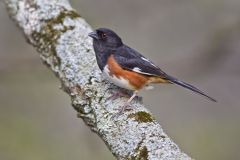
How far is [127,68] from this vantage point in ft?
13.3

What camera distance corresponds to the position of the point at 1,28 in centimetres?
610

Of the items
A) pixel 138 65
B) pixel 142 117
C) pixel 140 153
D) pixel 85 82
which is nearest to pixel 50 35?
pixel 85 82

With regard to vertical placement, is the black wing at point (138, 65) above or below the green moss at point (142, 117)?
above

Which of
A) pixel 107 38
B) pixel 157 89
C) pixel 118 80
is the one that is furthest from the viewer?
pixel 157 89

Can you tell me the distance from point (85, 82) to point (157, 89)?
7.35ft

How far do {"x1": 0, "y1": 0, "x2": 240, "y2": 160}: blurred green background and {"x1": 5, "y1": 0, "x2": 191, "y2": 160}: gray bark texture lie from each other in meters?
1.19

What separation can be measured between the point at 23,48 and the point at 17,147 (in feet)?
4.28

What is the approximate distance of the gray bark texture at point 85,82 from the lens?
9.80 feet

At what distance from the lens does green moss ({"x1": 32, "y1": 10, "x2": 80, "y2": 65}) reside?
4234mm

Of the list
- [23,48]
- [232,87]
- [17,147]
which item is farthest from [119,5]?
[17,147]

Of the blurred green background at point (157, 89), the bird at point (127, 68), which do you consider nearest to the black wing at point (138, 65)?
the bird at point (127, 68)

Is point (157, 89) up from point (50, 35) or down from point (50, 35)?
down

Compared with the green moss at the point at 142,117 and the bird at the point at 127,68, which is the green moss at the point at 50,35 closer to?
the bird at the point at 127,68

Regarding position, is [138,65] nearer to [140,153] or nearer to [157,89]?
[140,153]
